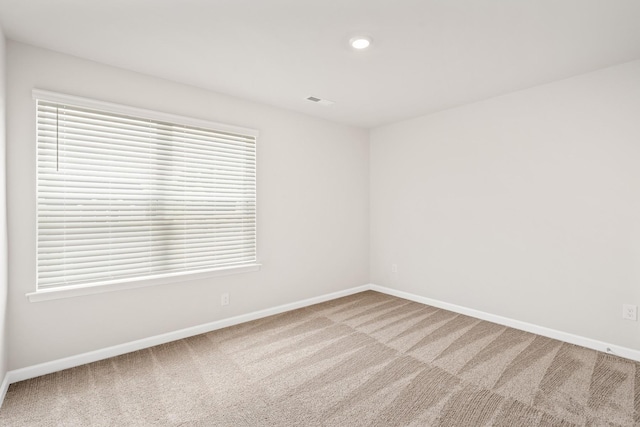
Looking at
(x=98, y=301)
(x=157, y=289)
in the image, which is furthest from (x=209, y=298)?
(x=98, y=301)

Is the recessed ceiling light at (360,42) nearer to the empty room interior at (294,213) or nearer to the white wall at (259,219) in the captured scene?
the empty room interior at (294,213)

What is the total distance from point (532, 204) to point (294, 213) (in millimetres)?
2535

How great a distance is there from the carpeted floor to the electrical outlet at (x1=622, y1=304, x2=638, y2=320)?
374mm

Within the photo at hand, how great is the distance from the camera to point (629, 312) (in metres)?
2.56

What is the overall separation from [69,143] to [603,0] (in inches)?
146

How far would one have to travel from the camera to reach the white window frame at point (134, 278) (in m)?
2.33

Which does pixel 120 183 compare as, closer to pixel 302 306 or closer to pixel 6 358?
pixel 6 358

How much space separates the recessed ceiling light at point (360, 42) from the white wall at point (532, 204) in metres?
1.86

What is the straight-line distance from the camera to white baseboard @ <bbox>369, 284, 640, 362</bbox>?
8.48 feet

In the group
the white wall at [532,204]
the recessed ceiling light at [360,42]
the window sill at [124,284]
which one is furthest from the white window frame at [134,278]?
the white wall at [532,204]

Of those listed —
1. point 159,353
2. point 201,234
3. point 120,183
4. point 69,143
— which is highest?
point 69,143

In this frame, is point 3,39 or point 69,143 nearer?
point 3,39

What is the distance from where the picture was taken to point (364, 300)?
13.7 ft

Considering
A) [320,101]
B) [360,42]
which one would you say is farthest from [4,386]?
[320,101]
